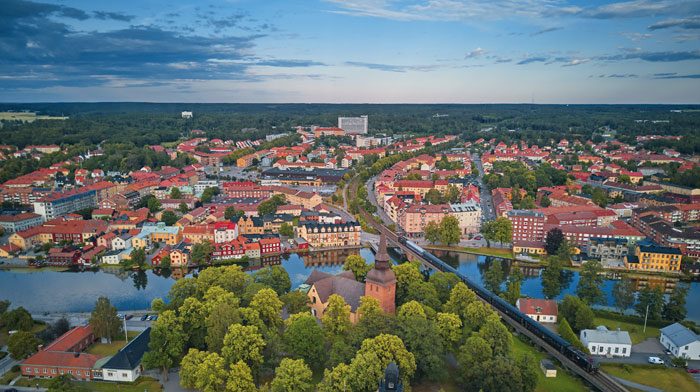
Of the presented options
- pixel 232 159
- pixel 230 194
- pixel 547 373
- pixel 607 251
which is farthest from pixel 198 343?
pixel 232 159

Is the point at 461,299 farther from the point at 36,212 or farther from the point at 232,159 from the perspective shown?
the point at 232,159

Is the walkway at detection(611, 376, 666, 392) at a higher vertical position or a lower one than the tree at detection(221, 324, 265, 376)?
lower

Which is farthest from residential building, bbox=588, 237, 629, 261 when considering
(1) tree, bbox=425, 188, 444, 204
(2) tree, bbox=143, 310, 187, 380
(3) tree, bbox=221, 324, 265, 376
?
(2) tree, bbox=143, 310, 187, 380

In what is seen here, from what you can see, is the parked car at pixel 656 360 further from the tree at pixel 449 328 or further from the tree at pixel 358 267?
the tree at pixel 358 267

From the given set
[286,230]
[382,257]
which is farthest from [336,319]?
[286,230]

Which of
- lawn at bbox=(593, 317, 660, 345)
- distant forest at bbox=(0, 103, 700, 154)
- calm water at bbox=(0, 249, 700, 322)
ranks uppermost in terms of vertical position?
distant forest at bbox=(0, 103, 700, 154)

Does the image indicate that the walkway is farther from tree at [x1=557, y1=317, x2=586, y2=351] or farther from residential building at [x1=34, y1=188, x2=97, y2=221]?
residential building at [x1=34, y1=188, x2=97, y2=221]
